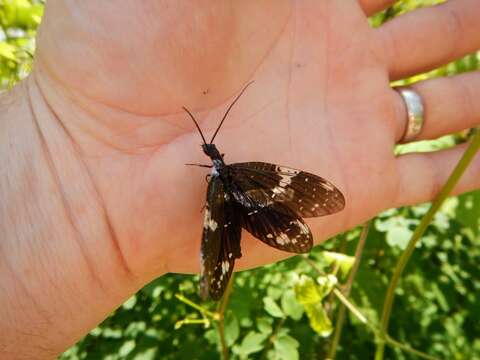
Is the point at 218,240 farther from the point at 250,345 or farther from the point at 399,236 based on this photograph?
the point at 399,236

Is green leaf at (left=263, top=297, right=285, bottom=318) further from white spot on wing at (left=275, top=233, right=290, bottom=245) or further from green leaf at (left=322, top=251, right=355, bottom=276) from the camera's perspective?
white spot on wing at (left=275, top=233, right=290, bottom=245)

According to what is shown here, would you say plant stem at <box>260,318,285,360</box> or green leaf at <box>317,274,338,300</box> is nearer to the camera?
green leaf at <box>317,274,338,300</box>

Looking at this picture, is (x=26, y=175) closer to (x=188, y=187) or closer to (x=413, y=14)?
(x=188, y=187)

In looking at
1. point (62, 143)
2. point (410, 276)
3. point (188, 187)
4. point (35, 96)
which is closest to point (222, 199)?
point (188, 187)

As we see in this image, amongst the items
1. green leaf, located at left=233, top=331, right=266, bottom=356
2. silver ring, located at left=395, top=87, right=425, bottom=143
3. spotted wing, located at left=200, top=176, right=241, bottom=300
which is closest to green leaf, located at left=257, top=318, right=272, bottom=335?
green leaf, located at left=233, top=331, right=266, bottom=356

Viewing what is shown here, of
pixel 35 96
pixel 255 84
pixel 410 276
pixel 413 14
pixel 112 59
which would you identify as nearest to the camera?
pixel 112 59
